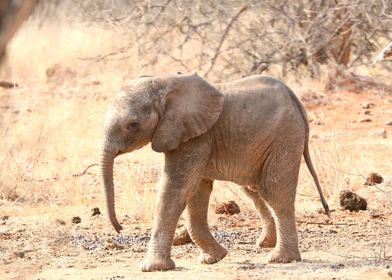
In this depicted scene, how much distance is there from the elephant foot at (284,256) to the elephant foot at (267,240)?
1.56ft

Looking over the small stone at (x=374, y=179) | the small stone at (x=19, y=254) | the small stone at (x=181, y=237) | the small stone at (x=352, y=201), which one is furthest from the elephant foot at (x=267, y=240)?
the small stone at (x=374, y=179)

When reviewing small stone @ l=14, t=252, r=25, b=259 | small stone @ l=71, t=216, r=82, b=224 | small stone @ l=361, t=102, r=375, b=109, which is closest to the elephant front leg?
small stone @ l=14, t=252, r=25, b=259

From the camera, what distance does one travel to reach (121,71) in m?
13.6

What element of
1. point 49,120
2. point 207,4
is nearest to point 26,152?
point 49,120

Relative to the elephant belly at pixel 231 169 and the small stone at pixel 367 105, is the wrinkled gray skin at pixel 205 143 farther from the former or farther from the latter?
the small stone at pixel 367 105

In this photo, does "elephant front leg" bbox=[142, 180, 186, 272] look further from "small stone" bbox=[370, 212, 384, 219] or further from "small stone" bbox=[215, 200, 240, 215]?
"small stone" bbox=[370, 212, 384, 219]

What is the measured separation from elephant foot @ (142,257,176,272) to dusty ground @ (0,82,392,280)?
0.07 metres


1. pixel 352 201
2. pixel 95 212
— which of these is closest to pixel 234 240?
pixel 352 201

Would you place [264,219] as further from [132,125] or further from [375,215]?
[375,215]

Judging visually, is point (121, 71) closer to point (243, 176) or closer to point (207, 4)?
point (207, 4)

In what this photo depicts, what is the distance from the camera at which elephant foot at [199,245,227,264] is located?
6383 millimetres

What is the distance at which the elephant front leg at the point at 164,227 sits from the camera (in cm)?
607

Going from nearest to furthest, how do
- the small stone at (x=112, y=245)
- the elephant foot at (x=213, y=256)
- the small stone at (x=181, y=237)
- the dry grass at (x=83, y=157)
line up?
1. the elephant foot at (x=213, y=256)
2. the small stone at (x=112, y=245)
3. the small stone at (x=181, y=237)
4. the dry grass at (x=83, y=157)

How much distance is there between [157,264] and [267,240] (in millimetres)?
1005
